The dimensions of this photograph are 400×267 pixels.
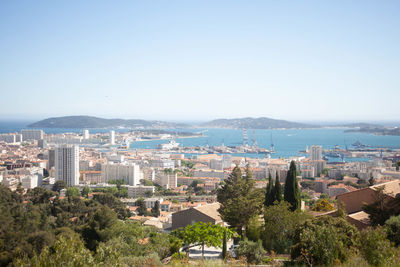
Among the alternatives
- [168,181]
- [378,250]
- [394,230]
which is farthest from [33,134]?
[378,250]

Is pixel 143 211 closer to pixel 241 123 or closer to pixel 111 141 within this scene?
pixel 111 141

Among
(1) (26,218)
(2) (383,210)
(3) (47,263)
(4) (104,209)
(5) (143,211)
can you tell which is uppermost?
(3) (47,263)

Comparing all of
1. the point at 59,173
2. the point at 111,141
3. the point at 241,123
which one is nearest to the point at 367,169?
the point at 59,173

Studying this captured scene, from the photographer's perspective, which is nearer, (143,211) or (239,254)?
(239,254)

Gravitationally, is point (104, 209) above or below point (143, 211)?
above

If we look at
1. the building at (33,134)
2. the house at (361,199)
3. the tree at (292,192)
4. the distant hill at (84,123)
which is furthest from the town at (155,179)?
the distant hill at (84,123)

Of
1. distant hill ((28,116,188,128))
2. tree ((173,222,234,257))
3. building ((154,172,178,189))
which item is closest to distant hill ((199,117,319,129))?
distant hill ((28,116,188,128))
